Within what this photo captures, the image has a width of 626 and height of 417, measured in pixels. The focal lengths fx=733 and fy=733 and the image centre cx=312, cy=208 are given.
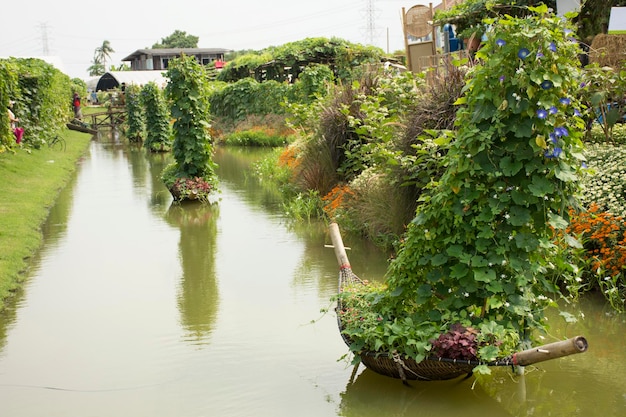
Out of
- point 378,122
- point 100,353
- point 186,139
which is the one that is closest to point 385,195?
point 378,122

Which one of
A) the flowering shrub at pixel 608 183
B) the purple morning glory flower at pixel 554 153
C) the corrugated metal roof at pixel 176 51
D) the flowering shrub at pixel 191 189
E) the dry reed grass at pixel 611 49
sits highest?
the corrugated metal roof at pixel 176 51

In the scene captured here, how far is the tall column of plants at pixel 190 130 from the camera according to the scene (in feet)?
48.1

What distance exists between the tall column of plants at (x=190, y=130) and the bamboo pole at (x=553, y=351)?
10.7 metres

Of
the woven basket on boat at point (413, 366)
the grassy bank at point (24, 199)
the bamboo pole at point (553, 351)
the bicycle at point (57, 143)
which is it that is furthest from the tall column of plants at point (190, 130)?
the bicycle at point (57, 143)

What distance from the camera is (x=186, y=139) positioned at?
48.4ft

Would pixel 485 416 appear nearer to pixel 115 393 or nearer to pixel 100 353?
pixel 115 393

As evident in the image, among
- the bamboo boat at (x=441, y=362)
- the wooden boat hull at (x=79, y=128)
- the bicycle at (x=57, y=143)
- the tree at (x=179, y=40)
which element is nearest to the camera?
the bamboo boat at (x=441, y=362)

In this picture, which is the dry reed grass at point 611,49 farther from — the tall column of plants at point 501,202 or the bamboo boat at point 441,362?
the bamboo boat at point 441,362

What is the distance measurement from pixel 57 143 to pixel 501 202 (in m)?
24.3

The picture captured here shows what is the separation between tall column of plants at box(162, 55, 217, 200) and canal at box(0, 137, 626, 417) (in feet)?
9.33

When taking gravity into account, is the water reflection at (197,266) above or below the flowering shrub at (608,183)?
below

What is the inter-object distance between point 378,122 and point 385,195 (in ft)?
5.68

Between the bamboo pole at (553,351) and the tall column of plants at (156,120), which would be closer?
the bamboo pole at (553,351)

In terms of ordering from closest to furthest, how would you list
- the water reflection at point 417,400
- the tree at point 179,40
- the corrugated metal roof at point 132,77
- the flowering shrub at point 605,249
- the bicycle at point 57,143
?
the water reflection at point 417,400 → the flowering shrub at point 605,249 → the bicycle at point 57,143 → the corrugated metal roof at point 132,77 → the tree at point 179,40
